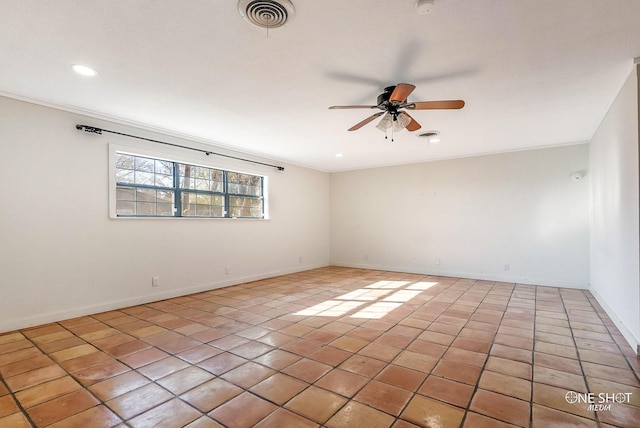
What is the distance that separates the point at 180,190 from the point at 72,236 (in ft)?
4.95

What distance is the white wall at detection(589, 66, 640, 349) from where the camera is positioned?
2.65 metres

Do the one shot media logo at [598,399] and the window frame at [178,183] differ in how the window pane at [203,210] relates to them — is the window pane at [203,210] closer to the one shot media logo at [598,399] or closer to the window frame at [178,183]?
the window frame at [178,183]

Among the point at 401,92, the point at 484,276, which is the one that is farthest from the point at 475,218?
the point at 401,92

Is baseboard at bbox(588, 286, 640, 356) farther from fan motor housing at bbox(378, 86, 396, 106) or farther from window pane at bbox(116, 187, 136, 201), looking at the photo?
window pane at bbox(116, 187, 136, 201)

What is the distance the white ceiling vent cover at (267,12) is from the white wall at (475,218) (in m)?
5.05

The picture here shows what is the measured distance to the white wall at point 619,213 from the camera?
2.65 metres

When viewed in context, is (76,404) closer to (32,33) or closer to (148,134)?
(32,33)

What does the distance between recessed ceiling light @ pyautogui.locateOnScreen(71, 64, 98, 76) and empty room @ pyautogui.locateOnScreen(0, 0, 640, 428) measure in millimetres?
20

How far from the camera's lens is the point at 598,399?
→ 1937 mm

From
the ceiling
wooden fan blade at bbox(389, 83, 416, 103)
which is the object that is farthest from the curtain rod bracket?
wooden fan blade at bbox(389, 83, 416, 103)

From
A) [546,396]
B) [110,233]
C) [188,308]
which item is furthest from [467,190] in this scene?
[110,233]

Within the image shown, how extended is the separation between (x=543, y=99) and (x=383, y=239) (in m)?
4.20

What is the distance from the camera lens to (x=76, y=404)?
1901mm

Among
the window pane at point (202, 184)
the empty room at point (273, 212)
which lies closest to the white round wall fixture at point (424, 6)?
the empty room at point (273, 212)
